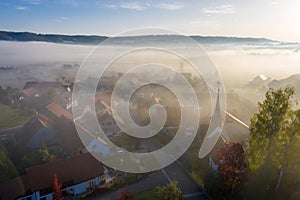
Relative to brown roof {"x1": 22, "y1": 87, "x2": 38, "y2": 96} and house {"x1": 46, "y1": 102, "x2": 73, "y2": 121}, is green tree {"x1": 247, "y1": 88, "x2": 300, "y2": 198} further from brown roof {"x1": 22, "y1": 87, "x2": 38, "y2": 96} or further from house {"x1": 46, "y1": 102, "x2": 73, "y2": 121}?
brown roof {"x1": 22, "y1": 87, "x2": 38, "y2": 96}

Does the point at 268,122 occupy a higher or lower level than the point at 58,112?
higher

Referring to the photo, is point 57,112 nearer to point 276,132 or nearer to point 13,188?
point 13,188

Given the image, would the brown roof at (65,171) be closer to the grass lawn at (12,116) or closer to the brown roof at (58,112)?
the brown roof at (58,112)

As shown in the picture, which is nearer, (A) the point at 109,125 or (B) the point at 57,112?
(A) the point at 109,125

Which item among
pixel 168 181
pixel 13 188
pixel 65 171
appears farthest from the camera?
pixel 168 181

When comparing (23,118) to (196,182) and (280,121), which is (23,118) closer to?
(196,182)

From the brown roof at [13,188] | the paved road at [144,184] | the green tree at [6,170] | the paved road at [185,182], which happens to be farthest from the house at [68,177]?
the paved road at [185,182]

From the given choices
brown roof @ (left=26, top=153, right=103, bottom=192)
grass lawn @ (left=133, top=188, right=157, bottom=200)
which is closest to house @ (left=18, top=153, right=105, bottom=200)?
brown roof @ (left=26, top=153, right=103, bottom=192)

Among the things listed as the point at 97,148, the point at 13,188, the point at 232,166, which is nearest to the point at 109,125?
the point at 97,148
